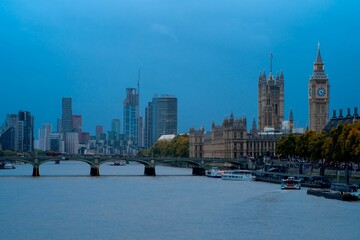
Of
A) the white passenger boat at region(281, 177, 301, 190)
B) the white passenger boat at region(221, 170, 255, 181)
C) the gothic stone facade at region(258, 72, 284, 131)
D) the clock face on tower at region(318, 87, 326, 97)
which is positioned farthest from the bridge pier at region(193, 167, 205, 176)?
the gothic stone facade at region(258, 72, 284, 131)

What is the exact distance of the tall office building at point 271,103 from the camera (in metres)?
191

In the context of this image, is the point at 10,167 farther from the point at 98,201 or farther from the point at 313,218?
the point at 313,218

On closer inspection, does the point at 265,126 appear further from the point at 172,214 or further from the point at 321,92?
the point at 172,214

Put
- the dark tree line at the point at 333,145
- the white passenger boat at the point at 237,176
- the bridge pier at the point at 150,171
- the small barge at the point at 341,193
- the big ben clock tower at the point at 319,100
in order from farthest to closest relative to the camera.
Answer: the big ben clock tower at the point at 319,100 < the bridge pier at the point at 150,171 < the white passenger boat at the point at 237,176 < the dark tree line at the point at 333,145 < the small barge at the point at 341,193

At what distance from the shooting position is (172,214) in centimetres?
6581

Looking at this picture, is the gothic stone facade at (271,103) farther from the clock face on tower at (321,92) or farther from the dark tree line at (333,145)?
the dark tree line at (333,145)

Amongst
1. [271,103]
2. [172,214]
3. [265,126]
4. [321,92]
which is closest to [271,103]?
[271,103]

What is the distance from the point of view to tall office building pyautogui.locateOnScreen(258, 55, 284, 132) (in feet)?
627

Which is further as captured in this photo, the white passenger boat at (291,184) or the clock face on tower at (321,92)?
the clock face on tower at (321,92)

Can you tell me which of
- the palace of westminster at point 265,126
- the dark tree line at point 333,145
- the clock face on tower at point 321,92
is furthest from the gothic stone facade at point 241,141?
the dark tree line at point 333,145

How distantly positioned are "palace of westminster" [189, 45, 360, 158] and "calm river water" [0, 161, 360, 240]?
1995 inches

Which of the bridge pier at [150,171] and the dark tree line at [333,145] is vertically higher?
the dark tree line at [333,145]

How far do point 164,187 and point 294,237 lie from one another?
41176 mm

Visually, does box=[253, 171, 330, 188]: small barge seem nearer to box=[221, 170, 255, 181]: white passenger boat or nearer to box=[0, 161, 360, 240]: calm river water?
box=[221, 170, 255, 181]: white passenger boat
